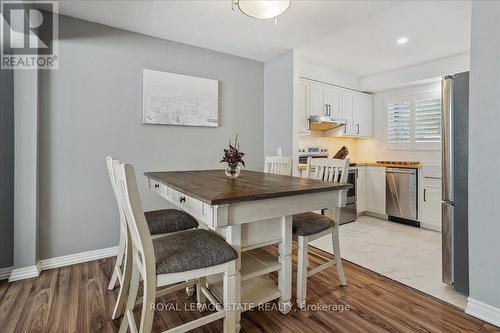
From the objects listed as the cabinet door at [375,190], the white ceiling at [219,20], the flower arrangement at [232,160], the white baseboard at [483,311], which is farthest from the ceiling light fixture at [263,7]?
the cabinet door at [375,190]

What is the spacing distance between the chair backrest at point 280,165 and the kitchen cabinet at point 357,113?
208 cm

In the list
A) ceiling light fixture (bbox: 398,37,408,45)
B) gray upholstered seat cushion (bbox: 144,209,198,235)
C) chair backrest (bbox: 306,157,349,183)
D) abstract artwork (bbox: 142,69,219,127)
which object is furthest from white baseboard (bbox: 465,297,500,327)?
abstract artwork (bbox: 142,69,219,127)

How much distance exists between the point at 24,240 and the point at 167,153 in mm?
1478

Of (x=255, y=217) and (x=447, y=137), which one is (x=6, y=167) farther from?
(x=447, y=137)

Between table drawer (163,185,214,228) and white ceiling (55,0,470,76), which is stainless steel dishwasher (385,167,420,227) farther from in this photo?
table drawer (163,185,214,228)

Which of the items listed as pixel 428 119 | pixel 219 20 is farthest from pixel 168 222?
pixel 428 119

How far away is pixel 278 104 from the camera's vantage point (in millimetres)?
3566

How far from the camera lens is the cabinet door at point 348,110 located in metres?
4.35

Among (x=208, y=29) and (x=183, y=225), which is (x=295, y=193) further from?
(x=208, y=29)

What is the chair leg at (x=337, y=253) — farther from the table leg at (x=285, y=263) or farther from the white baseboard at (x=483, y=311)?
the white baseboard at (x=483, y=311)

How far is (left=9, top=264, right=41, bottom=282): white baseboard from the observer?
85.9 inches

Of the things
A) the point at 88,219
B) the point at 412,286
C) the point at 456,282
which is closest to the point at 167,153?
the point at 88,219

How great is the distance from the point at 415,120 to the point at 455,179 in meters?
2.67

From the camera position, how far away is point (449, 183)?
80.9 inches
